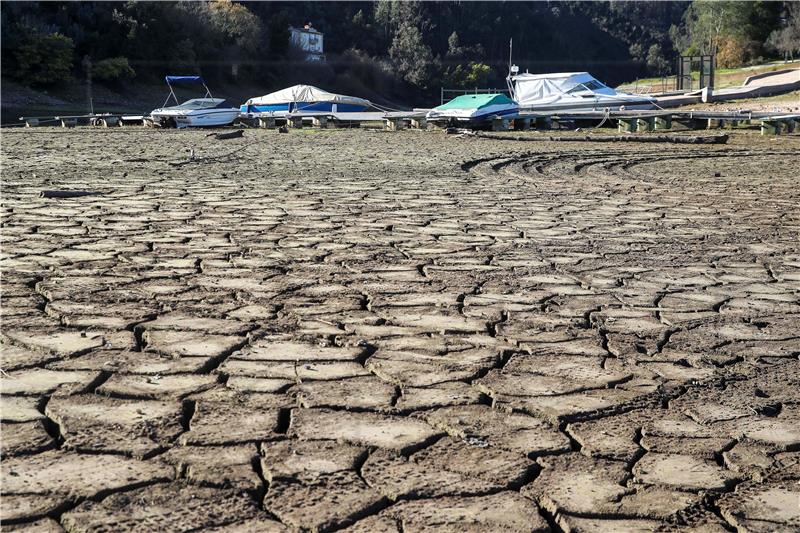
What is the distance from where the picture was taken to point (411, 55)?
7675cm

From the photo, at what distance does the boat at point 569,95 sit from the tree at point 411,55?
40575 millimetres

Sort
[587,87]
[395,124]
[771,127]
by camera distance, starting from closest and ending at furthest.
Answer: [771,127] → [395,124] → [587,87]

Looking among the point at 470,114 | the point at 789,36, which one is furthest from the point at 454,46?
the point at 470,114

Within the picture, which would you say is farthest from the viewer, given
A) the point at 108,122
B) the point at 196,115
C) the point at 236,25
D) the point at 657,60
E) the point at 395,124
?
the point at 657,60

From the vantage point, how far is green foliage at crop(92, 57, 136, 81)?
140 feet

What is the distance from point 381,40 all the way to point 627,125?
197 ft

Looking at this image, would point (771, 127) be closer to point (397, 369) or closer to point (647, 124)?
point (647, 124)

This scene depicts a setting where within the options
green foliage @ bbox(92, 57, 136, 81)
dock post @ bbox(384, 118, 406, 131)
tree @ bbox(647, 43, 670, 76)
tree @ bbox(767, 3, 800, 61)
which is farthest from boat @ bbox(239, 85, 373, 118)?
tree @ bbox(647, 43, 670, 76)

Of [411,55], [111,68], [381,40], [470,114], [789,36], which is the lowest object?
[470,114]

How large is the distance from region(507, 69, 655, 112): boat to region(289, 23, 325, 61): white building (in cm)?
3594

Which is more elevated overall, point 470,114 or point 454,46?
point 454,46

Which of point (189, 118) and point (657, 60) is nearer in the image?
point (189, 118)

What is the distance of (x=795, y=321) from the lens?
4496 millimetres

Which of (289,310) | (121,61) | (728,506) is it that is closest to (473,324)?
(289,310)
